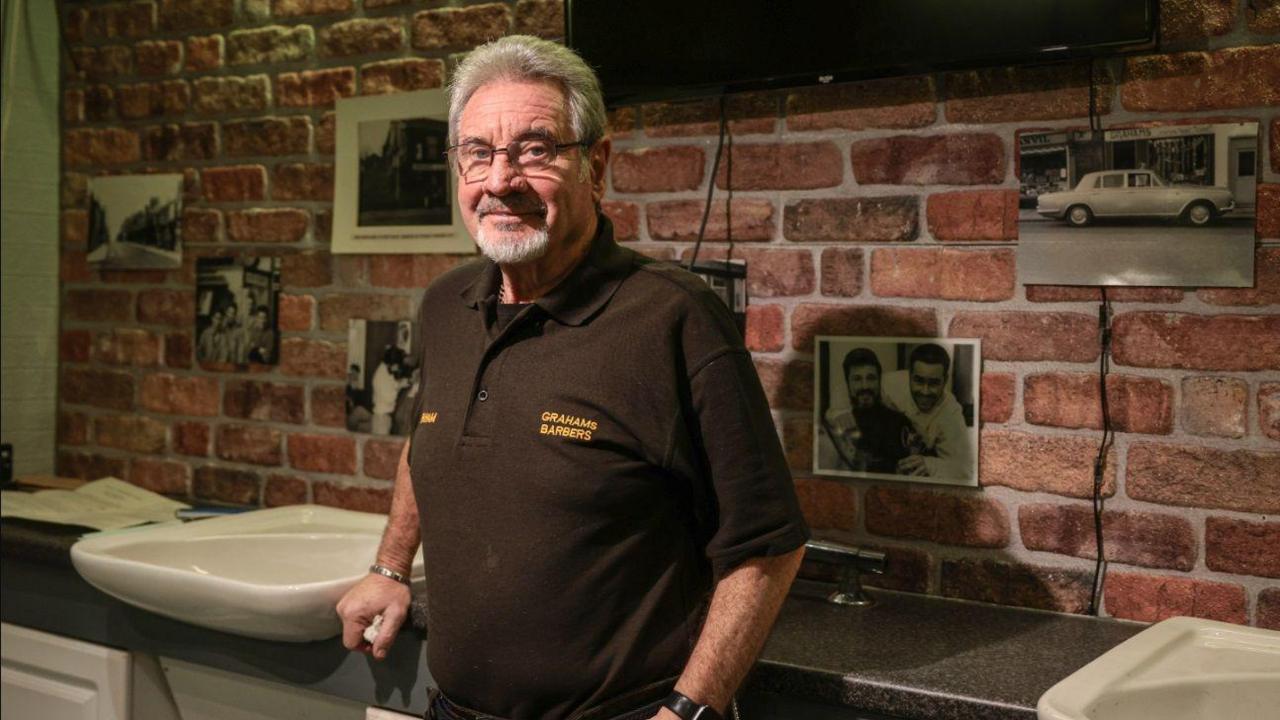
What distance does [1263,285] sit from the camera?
154 centimetres

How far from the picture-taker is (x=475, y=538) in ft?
4.64

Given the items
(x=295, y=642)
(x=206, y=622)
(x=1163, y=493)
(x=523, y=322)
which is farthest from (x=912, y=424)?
(x=206, y=622)

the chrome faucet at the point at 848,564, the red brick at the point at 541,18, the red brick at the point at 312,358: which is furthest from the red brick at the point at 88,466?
the chrome faucet at the point at 848,564

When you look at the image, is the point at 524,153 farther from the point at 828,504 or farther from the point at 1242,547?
the point at 1242,547

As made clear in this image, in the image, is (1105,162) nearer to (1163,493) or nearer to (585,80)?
(1163,493)

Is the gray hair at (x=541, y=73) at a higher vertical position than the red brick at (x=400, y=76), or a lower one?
lower

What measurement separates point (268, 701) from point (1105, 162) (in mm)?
1607

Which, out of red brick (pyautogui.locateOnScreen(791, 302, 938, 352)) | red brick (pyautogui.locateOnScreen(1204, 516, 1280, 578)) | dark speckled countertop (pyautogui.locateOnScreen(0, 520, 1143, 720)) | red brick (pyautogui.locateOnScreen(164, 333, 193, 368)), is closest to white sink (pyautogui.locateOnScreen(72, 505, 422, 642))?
dark speckled countertop (pyautogui.locateOnScreen(0, 520, 1143, 720))

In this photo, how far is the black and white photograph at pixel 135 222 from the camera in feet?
8.48

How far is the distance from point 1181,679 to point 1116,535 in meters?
0.35

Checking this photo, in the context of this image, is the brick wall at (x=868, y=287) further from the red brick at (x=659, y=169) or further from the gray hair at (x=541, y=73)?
the gray hair at (x=541, y=73)

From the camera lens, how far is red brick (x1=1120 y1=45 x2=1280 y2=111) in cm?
154

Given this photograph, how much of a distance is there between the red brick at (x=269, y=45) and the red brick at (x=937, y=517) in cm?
152

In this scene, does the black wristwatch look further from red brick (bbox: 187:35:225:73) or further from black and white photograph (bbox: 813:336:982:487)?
red brick (bbox: 187:35:225:73)
